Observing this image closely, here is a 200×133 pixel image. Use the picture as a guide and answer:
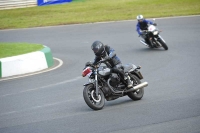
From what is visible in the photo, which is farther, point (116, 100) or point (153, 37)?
point (153, 37)

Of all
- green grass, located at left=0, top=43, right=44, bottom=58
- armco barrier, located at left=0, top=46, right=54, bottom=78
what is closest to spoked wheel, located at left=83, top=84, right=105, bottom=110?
armco barrier, located at left=0, top=46, right=54, bottom=78

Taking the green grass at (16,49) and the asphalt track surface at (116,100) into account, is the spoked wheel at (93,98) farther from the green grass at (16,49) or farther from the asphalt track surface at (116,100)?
the green grass at (16,49)

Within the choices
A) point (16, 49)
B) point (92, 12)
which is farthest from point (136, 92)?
point (92, 12)

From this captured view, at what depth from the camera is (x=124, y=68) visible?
1114cm

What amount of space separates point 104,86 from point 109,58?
1.95 feet

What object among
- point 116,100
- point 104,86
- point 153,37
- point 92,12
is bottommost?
point 116,100

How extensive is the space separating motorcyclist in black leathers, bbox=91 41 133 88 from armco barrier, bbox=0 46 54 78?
512 cm

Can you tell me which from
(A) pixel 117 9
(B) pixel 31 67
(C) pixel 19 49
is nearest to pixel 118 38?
(C) pixel 19 49

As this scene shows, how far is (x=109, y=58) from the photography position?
35.0ft

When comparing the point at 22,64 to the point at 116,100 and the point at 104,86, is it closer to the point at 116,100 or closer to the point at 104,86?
the point at 116,100

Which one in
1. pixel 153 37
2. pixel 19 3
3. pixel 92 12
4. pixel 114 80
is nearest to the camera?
pixel 114 80

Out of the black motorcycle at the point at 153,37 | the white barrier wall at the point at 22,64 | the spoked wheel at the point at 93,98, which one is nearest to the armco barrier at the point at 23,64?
the white barrier wall at the point at 22,64

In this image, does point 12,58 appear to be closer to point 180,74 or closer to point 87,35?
point 180,74

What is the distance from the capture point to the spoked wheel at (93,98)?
33.2ft
